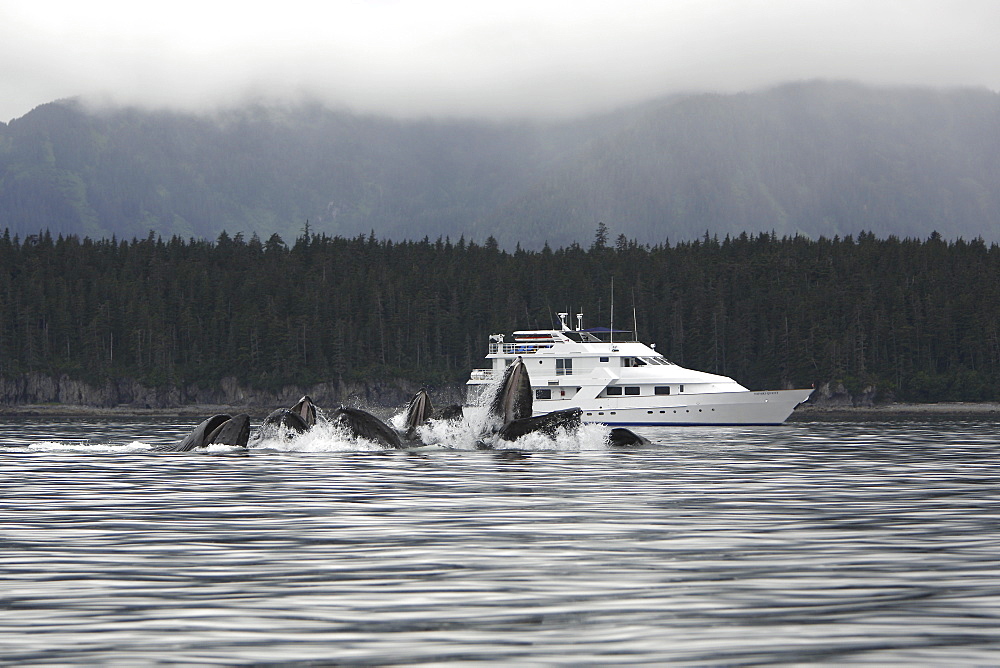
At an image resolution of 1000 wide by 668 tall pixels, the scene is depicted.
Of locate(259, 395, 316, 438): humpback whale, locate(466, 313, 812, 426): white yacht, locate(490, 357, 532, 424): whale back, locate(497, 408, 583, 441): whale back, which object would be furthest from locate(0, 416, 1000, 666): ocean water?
locate(466, 313, 812, 426): white yacht

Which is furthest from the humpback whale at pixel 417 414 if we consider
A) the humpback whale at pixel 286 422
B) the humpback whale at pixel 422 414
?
the humpback whale at pixel 286 422

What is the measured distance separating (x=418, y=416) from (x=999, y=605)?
37.5 metres

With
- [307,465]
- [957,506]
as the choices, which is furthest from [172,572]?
[307,465]

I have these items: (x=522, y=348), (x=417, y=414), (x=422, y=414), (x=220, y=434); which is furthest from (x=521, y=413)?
(x=522, y=348)

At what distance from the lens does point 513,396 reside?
1805 inches

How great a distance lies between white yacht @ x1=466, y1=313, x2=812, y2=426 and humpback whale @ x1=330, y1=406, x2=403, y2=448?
118ft

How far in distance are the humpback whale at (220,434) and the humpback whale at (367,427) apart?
3548mm

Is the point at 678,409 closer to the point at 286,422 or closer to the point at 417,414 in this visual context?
the point at 417,414

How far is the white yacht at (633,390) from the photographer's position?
266 feet

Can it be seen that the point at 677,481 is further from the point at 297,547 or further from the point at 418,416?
the point at 418,416

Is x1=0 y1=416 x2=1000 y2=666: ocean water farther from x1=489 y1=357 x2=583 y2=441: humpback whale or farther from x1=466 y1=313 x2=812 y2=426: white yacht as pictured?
x1=466 y1=313 x2=812 y2=426: white yacht

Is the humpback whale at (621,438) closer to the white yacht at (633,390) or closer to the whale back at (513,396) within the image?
the whale back at (513,396)

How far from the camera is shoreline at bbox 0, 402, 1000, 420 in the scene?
150375 millimetres

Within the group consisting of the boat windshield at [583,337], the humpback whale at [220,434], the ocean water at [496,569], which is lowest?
the ocean water at [496,569]
